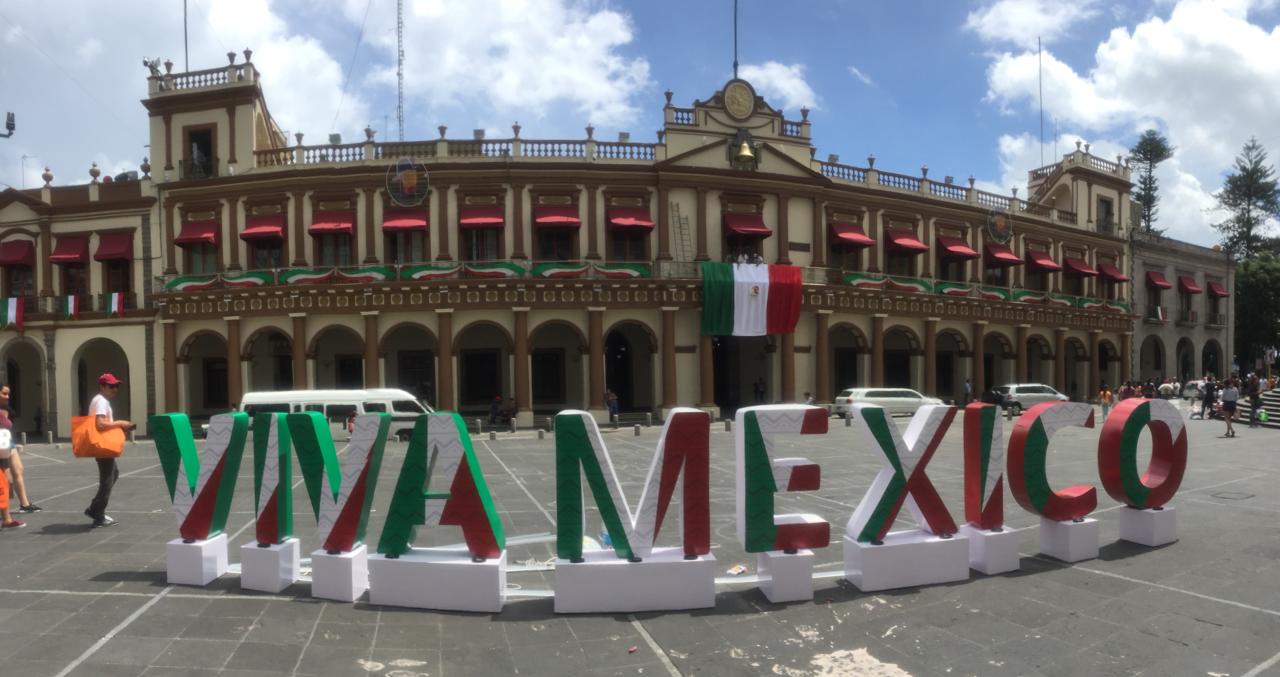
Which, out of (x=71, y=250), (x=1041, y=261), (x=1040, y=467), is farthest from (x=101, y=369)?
(x=1041, y=261)

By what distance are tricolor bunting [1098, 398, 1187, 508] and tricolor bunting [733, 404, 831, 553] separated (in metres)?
3.19

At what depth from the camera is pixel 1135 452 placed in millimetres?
6605

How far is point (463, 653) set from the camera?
4523 millimetres

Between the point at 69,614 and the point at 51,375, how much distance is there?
2723 cm

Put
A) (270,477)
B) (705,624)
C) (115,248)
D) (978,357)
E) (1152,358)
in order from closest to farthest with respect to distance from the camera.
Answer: (705,624)
(270,477)
(115,248)
(978,357)
(1152,358)

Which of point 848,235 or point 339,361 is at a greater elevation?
point 848,235

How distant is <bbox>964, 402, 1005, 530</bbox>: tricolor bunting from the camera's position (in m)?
6.04

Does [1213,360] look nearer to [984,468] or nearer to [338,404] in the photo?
[984,468]

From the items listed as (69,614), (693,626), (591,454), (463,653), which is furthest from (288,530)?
(693,626)

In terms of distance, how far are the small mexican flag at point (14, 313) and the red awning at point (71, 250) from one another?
2.15m

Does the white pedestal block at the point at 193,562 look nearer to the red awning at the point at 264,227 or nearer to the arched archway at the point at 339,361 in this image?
the arched archway at the point at 339,361

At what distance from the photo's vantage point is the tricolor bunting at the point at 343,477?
17.9 ft

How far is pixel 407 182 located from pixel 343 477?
20.6 m

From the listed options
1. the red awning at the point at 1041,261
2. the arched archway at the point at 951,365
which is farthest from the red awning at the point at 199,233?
the red awning at the point at 1041,261
